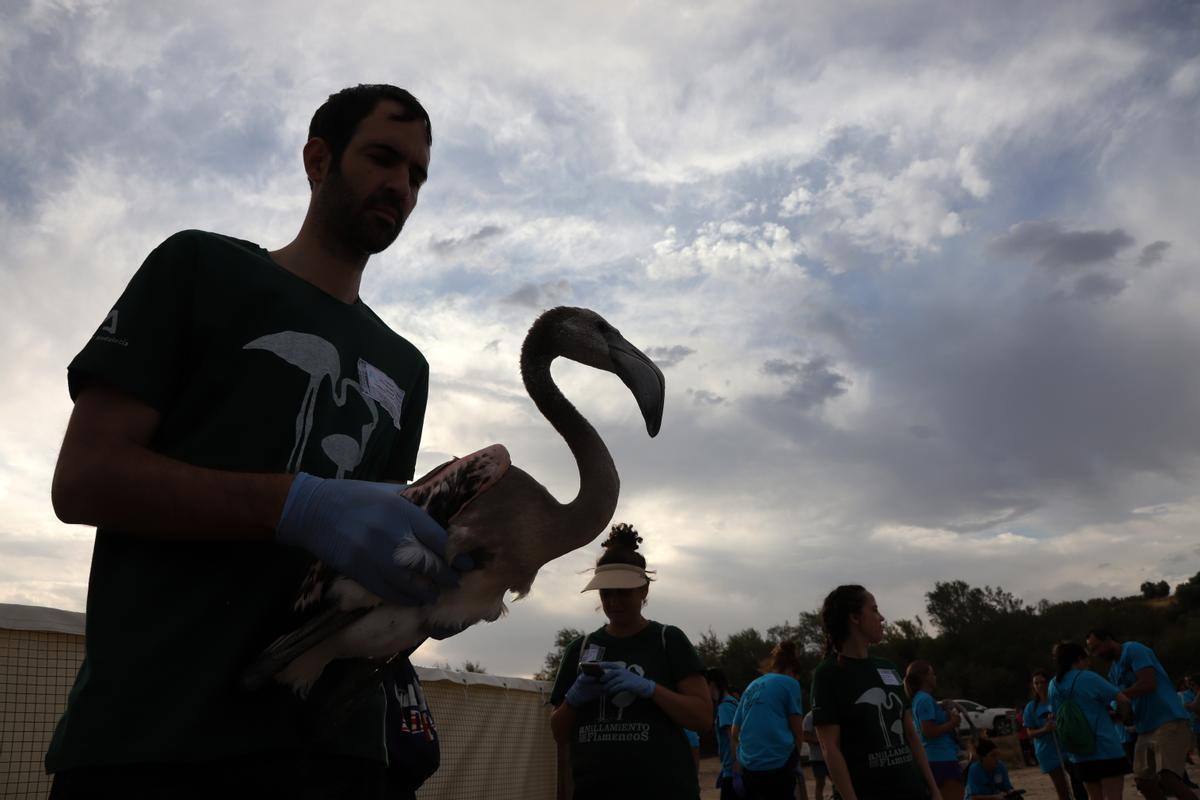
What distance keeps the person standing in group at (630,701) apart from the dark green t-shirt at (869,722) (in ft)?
4.36

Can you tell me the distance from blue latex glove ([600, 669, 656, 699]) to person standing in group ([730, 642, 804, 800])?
Answer: 403 cm

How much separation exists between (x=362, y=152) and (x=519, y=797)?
10161 mm

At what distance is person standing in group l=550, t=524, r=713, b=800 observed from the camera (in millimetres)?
5883

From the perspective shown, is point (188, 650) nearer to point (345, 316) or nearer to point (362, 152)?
point (345, 316)

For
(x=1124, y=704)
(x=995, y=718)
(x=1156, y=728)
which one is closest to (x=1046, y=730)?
(x=1124, y=704)

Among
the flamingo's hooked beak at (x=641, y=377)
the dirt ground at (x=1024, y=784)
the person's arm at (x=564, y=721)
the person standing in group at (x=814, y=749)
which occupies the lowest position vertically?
the dirt ground at (x=1024, y=784)

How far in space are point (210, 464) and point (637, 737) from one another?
4416mm

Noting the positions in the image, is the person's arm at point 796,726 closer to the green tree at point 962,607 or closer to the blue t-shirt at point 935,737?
the blue t-shirt at point 935,737

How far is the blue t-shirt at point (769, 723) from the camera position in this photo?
9.30m

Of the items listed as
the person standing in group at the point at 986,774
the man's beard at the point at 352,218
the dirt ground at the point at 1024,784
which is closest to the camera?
the man's beard at the point at 352,218

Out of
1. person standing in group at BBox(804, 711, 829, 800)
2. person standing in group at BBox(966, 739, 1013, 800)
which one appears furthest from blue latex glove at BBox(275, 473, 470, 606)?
person standing in group at BBox(966, 739, 1013, 800)

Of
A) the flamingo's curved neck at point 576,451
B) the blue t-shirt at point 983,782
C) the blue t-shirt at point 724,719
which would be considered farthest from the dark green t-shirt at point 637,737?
the blue t-shirt at point 983,782

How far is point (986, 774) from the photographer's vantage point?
45.3ft

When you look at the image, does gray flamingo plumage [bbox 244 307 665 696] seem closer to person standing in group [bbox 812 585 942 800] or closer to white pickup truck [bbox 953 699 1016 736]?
person standing in group [bbox 812 585 942 800]
